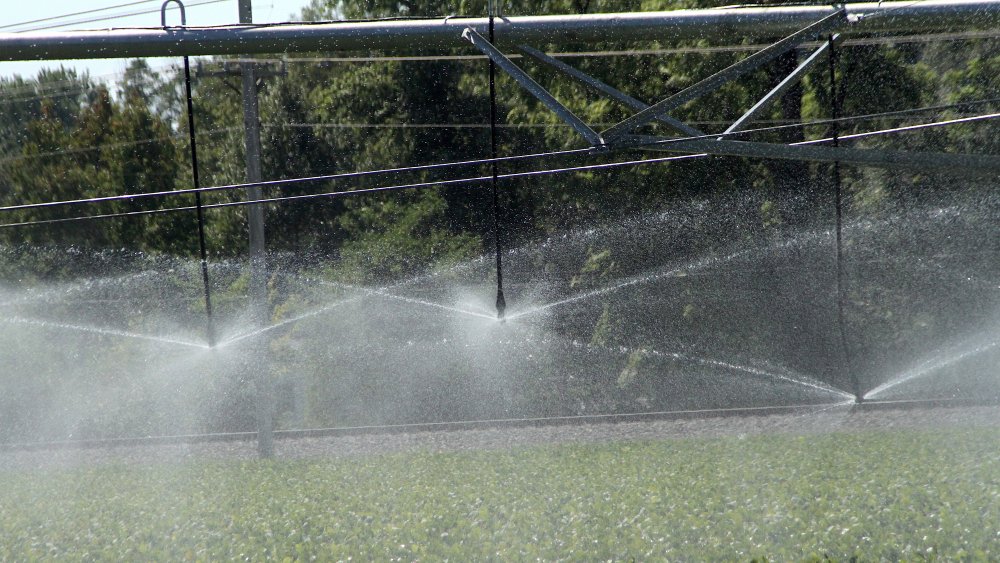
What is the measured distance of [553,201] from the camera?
65.4 ft

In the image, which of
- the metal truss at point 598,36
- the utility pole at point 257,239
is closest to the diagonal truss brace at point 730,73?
the metal truss at point 598,36

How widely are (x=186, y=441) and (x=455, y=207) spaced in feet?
22.5

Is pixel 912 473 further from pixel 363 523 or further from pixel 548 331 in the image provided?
pixel 548 331

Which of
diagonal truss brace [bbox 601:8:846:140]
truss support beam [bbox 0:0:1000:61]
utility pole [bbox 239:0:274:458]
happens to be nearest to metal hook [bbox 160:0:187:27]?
truss support beam [bbox 0:0:1000:61]

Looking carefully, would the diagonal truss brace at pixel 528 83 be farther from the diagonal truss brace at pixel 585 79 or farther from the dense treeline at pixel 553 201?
the dense treeline at pixel 553 201

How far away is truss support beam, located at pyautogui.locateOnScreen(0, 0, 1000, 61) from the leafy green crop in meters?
3.32

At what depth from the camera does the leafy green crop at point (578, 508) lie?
23.6 ft

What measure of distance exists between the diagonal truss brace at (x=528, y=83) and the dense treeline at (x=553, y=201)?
8.65 m

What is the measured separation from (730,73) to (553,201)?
12.8 metres

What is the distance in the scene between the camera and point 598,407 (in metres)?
19.2

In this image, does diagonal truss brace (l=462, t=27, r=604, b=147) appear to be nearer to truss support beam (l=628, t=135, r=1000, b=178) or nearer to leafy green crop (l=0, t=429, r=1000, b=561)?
truss support beam (l=628, t=135, r=1000, b=178)

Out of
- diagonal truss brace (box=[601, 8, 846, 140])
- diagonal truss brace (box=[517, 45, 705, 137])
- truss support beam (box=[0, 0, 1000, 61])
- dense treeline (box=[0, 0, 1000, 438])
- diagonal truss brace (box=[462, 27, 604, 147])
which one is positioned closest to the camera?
diagonal truss brace (box=[601, 8, 846, 140])

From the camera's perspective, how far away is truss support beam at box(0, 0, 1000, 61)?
7.35 m

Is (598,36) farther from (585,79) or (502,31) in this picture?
(502,31)
